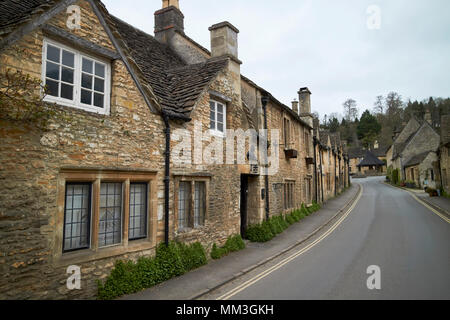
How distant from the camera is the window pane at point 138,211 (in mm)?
7648

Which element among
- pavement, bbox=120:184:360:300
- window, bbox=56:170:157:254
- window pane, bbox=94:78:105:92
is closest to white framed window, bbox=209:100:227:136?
window, bbox=56:170:157:254

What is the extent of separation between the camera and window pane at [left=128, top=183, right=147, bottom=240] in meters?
7.65

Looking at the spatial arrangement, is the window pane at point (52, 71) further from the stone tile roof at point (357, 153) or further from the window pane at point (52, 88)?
the stone tile roof at point (357, 153)

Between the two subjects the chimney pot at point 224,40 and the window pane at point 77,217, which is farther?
the chimney pot at point 224,40

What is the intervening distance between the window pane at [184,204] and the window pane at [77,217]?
312cm

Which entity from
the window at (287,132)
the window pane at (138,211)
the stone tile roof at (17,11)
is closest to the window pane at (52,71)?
the stone tile roof at (17,11)

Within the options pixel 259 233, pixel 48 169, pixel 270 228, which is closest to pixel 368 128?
pixel 270 228

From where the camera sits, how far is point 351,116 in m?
95.8

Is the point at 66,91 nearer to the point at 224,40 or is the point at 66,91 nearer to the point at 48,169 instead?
the point at 48,169

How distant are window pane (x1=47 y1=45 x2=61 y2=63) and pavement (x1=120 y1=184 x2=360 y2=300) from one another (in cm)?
566

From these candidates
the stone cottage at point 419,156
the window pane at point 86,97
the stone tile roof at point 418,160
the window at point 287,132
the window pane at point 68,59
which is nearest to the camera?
the window pane at point 68,59

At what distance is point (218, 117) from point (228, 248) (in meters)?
5.15

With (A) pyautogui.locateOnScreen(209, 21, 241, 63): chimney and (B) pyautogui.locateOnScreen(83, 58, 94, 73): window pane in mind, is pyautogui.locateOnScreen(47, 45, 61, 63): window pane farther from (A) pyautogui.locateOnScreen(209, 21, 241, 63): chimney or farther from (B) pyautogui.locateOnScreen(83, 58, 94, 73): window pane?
(A) pyautogui.locateOnScreen(209, 21, 241, 63): chimney

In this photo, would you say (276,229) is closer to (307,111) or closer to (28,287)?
(28,287)
